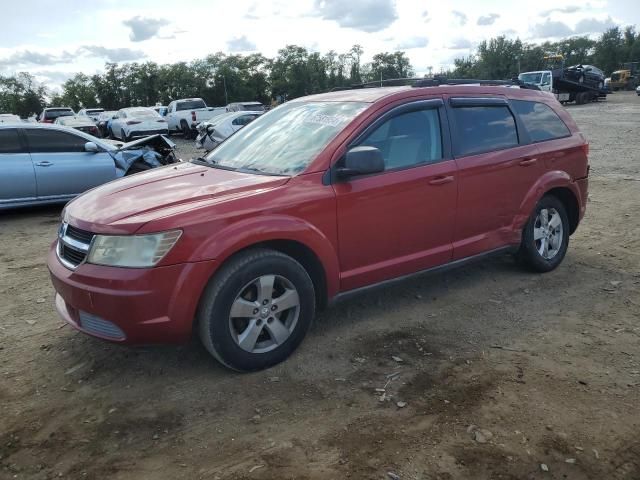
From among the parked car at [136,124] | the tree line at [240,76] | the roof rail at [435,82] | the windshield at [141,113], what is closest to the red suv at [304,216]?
the roof rail at [435,82]

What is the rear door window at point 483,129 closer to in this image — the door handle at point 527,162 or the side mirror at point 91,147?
the door handle at point 527,162

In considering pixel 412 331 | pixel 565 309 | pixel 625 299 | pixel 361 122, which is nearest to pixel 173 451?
pixel 412 331

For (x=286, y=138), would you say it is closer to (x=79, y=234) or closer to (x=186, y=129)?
(x=79, y=234)

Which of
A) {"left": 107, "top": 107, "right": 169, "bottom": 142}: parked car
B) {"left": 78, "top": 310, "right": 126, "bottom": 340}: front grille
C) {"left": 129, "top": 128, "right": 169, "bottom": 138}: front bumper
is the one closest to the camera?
{"left": 78, "top": 310, "right": 126, "bottom": 340}: front grille

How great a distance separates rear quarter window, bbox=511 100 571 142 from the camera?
504 centimetres

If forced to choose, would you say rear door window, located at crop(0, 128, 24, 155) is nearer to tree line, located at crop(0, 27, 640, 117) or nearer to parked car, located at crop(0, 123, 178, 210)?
parked car, located at crop(0, 123, 178, 210)

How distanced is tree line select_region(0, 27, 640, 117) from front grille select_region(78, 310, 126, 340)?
6445 cm

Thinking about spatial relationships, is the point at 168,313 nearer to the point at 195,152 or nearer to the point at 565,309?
the point at 565,309

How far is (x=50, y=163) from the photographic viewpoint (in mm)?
8711

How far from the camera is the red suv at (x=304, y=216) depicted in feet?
10.5

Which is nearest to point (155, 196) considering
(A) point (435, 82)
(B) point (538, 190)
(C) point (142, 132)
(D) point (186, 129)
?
(A) point (435, 82)

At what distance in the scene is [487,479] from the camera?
99.4 inches

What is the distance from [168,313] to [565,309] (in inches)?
124

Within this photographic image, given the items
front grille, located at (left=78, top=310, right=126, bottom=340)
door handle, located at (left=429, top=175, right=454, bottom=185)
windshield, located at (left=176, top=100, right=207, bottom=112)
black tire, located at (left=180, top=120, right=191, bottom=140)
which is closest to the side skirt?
door handle, located at (left=429, top=175, right=454, bottom=185)
